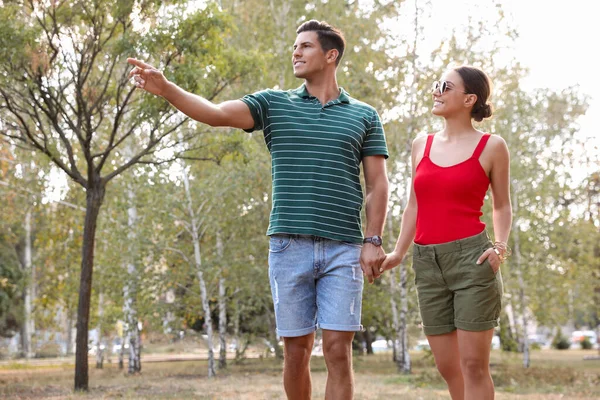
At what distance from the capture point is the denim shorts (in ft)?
13.8

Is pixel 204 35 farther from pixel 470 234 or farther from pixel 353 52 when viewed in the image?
pixel 470 234

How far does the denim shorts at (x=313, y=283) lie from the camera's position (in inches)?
165

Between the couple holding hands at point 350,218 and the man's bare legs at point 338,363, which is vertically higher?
the couple holding hands at point 350,218

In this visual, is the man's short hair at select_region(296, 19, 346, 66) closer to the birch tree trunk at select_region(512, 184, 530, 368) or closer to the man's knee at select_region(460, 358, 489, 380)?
the man's knee at select_region(460, 358, 489, 380)

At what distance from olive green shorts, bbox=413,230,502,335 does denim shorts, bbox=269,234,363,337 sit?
49 cm

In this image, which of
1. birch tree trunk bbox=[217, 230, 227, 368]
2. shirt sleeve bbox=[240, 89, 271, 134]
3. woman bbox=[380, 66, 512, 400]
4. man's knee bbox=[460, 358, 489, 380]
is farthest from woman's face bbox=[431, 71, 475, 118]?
birch tree trunk bbox=[217, 230, 227, 368]

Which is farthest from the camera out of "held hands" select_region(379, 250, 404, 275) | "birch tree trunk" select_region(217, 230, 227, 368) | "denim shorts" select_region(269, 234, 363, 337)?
"birch tree trunk" select_region(217, 230, 227, 368)

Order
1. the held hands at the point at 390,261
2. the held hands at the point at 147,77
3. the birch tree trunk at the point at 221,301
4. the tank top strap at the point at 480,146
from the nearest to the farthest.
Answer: the held hands at the point at 147,77 → the held hands at the point at 390,261 → the tank top strap at the point at 480,146 → the birch tree trunk at the point at 221,301

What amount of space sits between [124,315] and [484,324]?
14893 mm

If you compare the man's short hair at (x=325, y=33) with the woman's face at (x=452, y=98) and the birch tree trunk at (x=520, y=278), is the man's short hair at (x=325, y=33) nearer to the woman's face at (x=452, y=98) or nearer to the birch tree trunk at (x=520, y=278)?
the woman's face at (x=452, y=98)

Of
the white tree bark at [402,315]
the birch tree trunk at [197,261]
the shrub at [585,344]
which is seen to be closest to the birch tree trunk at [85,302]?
the birch tree trunk at [197,261]

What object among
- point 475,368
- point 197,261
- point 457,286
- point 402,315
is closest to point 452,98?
point 457,286

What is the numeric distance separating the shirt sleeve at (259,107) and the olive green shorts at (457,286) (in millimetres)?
1150

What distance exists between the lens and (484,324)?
4320mm
